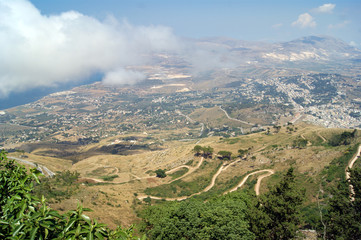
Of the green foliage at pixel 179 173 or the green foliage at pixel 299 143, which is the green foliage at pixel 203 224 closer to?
the green foliage at pixel 179 173

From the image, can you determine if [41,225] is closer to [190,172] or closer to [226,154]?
[190,172]

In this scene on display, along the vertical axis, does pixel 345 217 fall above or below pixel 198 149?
above

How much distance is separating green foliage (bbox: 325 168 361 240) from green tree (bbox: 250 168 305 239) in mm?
3719

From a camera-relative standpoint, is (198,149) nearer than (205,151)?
No

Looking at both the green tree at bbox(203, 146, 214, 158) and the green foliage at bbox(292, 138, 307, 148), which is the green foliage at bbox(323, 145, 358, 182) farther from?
the green tree at bbox(203, 146, 214, 158)

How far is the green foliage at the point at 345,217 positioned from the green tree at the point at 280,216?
3719mm

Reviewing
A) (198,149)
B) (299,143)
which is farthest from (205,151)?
(299,143)

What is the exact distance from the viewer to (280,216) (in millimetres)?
17984

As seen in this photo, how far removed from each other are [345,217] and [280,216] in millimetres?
6067

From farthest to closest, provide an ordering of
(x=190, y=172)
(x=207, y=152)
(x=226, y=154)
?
(x=207, y=152)
(x=226, y=154)
(x=190, y=172)

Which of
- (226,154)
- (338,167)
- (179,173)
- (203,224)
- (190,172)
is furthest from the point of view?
(226,154)

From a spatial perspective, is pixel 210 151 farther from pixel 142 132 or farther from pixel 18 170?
pixel 142 132

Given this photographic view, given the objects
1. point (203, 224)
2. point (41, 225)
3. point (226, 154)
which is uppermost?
point (41, 225)

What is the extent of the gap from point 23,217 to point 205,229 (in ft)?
46.1
